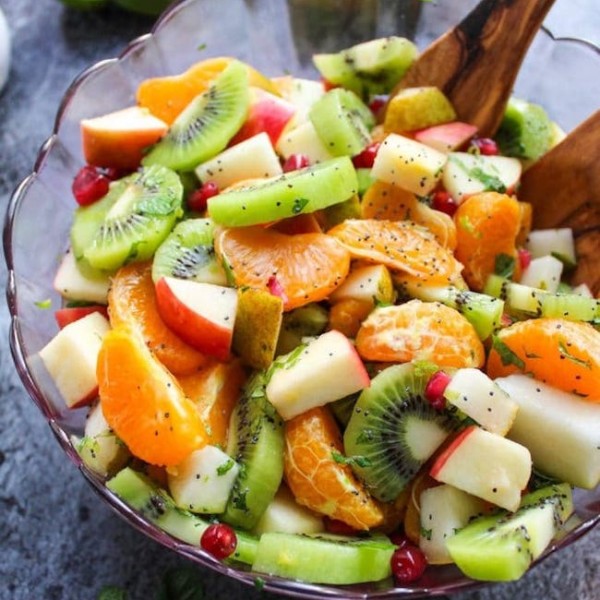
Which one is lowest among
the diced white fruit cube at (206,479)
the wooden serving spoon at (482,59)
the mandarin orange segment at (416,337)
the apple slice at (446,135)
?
the diced white fruit cube at (206,479)

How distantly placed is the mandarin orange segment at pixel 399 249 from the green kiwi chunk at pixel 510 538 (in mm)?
582

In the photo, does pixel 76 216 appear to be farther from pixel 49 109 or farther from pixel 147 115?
pixel 49 109

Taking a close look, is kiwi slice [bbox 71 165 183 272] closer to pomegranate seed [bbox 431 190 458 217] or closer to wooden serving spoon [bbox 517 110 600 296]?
pomegranate seed [bbox 431 190 458 217]

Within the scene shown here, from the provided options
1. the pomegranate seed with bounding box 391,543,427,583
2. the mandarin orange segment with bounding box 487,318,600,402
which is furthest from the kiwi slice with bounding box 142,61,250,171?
the pomegranate seed with bounding box 391,543,427,583

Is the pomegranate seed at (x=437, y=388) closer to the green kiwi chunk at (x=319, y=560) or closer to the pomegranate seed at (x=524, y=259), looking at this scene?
the green kiwi chunk at (x=319, y=560)

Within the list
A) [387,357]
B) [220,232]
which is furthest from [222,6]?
[387,357]

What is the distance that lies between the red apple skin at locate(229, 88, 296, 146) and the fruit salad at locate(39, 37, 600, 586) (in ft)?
0.20

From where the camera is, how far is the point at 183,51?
2863 millimetres

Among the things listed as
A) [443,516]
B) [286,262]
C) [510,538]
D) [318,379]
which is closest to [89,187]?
[286,262]

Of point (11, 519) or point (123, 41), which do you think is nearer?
point (11, 519)

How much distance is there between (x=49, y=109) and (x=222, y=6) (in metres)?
0.85

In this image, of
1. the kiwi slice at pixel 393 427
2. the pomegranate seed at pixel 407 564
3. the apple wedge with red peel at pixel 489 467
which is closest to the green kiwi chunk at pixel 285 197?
the kiwi slice at pixel 393 427

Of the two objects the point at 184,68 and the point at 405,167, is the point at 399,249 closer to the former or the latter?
the point at 405,167

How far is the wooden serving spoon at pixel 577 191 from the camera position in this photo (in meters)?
2.46
